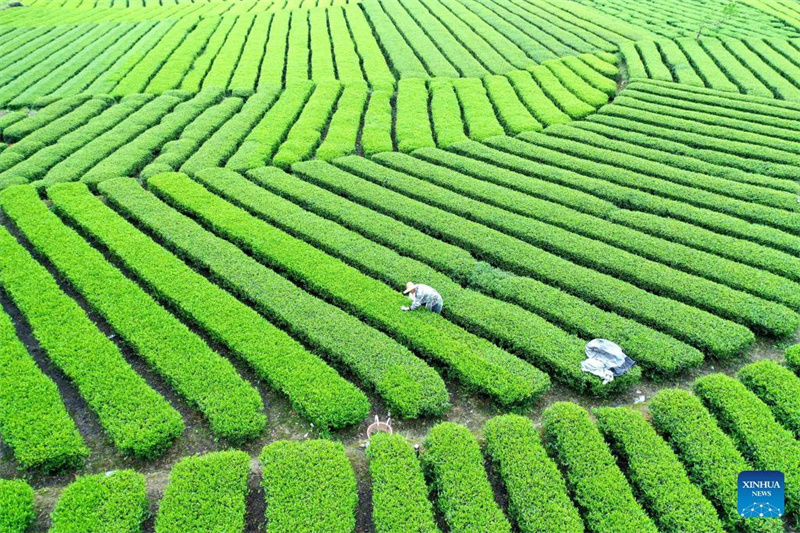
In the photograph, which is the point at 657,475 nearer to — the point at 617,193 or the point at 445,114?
the point at 617,193

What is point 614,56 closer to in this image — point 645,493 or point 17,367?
point 645,493

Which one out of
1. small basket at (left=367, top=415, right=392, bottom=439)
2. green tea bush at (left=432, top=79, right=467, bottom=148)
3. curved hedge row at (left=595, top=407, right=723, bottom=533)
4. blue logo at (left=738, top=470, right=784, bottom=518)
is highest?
green tea bush at (left=432, top=79, right=467, bottom=148)

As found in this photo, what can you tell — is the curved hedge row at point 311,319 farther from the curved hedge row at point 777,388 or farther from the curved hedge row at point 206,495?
the curved hedge row at point 777,388

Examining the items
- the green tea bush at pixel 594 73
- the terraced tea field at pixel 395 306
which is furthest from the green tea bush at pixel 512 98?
the green tea bush at pixel 594 73

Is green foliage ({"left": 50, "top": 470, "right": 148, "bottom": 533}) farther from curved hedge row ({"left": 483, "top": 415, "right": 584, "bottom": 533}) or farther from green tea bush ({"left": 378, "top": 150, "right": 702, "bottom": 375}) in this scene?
green tea bush ({"left": 378, "top": 150, "right": 702, "bottom": 375})

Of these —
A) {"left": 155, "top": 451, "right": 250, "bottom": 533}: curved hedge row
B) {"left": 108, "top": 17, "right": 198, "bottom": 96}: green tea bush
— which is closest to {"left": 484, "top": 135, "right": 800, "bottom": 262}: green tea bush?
{"left": 155, "top": 451, "right": 250, "bottom": 533}: curved hedge row

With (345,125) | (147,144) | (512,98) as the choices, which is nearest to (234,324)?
(147,144)

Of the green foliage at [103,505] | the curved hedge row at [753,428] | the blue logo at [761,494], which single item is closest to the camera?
the green foliage at [103,505]
